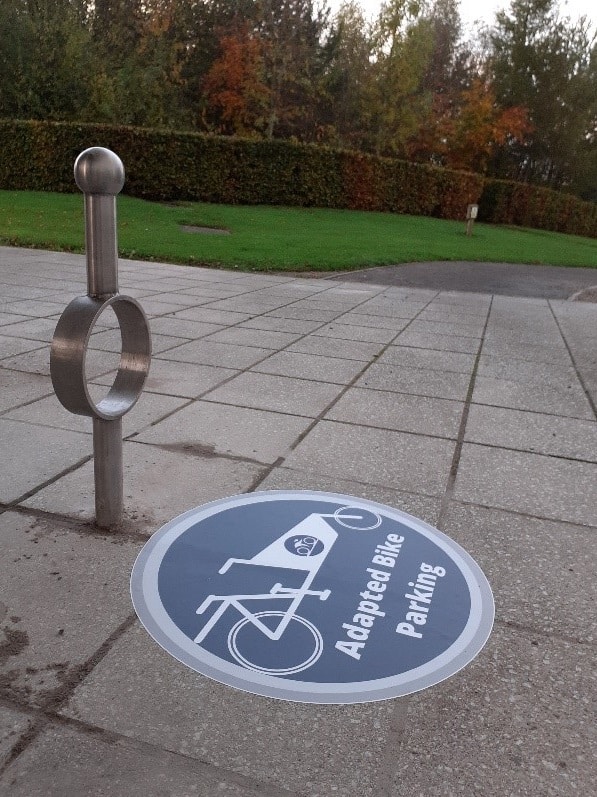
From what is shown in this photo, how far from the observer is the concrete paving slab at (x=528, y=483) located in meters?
3.20

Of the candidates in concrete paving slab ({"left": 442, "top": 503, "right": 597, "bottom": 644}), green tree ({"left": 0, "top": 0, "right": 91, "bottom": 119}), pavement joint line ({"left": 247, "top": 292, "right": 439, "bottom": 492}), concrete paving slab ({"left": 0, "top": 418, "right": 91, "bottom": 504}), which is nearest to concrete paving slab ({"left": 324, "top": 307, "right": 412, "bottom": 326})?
pavement joint line ({"left": 247, "top": 292, "right": 439, "bottom": 492})

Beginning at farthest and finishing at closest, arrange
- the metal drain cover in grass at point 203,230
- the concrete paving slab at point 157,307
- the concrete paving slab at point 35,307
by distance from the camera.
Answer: the metal drain cover in grass at point 203,230 < the concrete paving slab at point 157,307 < the concrete paving slab at point 35,307

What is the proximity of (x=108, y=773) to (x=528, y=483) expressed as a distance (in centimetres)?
244

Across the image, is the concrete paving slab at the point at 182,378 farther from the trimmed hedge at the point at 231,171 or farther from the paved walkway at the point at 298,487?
the trimmed hedge at the point at 231,171

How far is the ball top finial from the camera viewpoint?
2379mm

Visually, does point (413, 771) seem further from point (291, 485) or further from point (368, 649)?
point (291, 485)

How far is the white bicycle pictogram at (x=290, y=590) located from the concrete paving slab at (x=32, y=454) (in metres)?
1.09

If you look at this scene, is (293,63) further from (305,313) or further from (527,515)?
(527,515)

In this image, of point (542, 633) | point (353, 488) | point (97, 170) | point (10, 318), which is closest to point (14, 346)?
point (10, 318)

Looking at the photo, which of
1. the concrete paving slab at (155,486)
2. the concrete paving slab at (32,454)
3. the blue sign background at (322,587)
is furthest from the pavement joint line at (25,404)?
the blue sign background at (322,587)

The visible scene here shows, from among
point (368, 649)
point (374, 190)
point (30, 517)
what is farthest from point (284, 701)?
point (374, 190)

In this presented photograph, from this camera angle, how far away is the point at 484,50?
163 ft

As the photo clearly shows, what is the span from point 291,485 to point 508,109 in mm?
44860

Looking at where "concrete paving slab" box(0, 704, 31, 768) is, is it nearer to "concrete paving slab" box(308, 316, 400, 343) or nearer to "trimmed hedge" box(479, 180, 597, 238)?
"concrete paving slab" box(308, 316, 400, 343)
